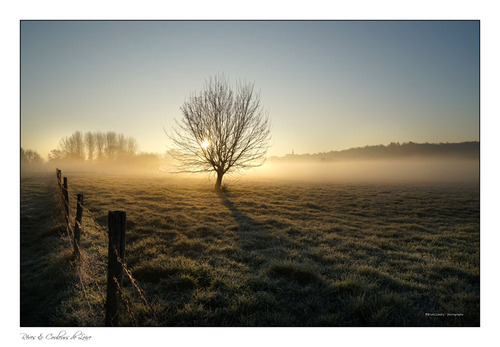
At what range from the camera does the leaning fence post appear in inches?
110

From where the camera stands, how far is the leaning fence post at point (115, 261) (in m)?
2.80

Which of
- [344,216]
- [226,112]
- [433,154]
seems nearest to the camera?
[344,216]

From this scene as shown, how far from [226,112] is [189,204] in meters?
8.51

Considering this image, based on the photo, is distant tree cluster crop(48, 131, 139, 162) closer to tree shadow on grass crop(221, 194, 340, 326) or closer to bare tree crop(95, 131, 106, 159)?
bare tree crop(95, 131, 106, 159)

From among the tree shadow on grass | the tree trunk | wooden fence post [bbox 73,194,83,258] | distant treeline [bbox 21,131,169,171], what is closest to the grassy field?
the tree shadow on grass

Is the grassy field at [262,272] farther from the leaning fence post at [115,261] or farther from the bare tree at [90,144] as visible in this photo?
the bare tree at [90,144]

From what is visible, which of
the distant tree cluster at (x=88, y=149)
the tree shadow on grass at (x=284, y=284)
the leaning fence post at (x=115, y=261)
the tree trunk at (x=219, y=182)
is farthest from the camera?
the distant tree cluster at (x=88, y=149)

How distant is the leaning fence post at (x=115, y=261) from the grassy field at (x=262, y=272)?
0.33 metres

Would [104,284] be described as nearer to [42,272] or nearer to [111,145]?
[42,272]

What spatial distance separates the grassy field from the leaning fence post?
0.33m

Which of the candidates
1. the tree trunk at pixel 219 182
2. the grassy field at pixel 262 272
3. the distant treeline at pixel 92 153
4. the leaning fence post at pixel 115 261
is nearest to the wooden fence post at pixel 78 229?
the grassy field at pixel 262 272

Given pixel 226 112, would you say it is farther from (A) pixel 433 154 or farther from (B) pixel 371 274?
(A) pixel 433 154

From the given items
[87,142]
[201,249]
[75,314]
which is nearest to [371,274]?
[201,249]

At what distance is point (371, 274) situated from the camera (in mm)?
4953
